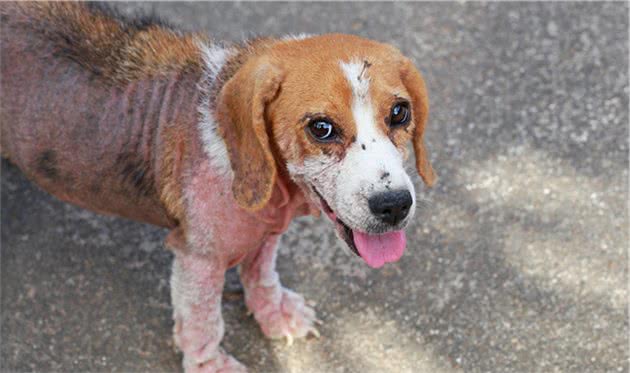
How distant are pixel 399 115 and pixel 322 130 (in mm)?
313

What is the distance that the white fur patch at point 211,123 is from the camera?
364 cm

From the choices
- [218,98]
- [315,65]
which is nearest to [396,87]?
[315,65]

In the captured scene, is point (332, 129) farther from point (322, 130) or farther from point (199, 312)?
point (199, 312)

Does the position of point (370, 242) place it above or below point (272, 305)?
above

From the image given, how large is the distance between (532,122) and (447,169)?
2.03 feet

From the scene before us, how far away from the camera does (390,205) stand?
130 inches

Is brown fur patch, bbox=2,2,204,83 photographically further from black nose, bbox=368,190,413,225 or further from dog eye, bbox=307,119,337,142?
black nose, bbox=368,190,413,225

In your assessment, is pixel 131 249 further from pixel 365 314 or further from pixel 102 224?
pixel 365 314

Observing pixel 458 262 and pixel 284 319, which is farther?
pixel 458 262

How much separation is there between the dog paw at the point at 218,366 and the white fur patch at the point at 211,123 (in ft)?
3.30

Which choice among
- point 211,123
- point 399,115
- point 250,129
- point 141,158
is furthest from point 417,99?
point 141,158

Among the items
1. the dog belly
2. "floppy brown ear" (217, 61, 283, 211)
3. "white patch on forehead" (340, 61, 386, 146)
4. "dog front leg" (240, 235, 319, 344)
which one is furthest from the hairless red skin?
"white patch on forehead" (340, 61, 386, 146)

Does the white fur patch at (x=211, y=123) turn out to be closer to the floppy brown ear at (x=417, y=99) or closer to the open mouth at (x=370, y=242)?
the open mouth at (x=370, y=242)

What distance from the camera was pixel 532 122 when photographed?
5.30m
